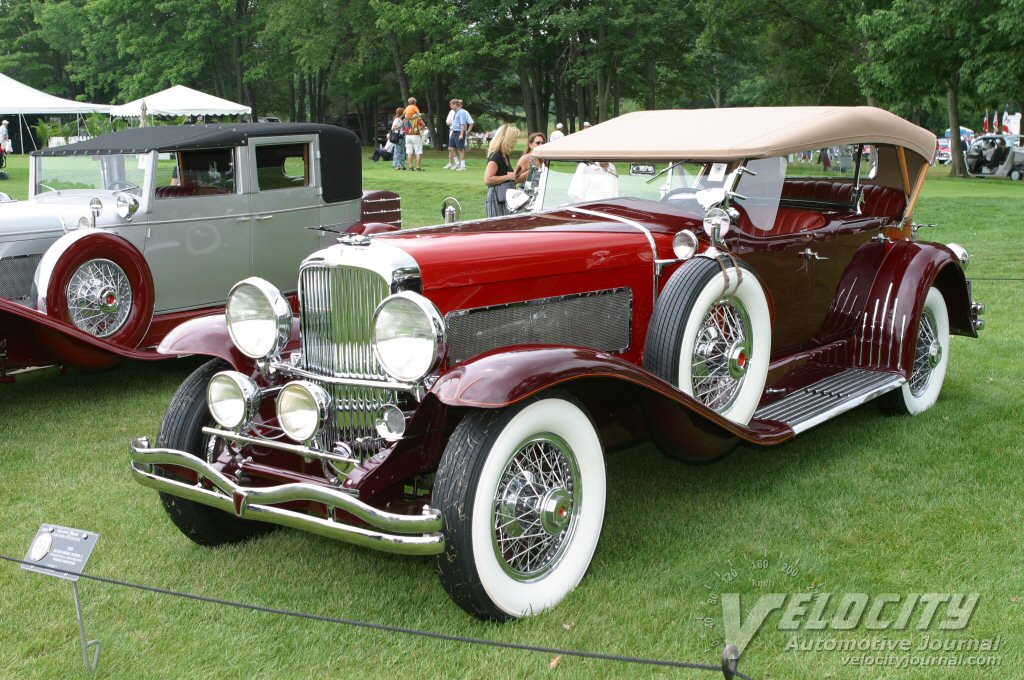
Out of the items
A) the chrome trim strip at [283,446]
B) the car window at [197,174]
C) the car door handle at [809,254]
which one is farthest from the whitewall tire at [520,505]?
the car window at [197,174]

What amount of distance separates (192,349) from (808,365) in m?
3.37

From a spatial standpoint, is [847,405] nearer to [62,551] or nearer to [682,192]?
[682,192]

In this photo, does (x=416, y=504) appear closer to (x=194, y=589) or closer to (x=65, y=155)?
(x=194, y=589)

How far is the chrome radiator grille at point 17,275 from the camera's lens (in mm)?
6867

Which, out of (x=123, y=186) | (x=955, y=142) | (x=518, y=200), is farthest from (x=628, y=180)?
(x=955, y=142)

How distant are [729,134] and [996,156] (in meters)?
25.8

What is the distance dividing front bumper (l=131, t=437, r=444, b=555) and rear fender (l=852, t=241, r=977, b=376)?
3372 mm

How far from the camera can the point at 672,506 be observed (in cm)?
451

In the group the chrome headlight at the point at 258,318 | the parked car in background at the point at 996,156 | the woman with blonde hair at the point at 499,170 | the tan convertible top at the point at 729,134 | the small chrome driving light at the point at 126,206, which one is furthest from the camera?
the parked car in background at the point at 996,156

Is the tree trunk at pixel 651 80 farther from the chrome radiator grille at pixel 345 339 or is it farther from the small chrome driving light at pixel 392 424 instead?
the small chrome driving light at pixel 392 424

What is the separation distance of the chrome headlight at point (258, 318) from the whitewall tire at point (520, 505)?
0.99m

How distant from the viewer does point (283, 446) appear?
360 centimetres

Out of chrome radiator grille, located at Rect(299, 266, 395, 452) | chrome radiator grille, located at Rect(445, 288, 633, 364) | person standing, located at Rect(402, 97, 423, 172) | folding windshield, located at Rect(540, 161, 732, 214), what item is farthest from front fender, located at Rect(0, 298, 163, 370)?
person standing, located at Rect(402, 97, 423, 172)

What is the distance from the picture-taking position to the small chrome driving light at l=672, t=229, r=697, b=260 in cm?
448
